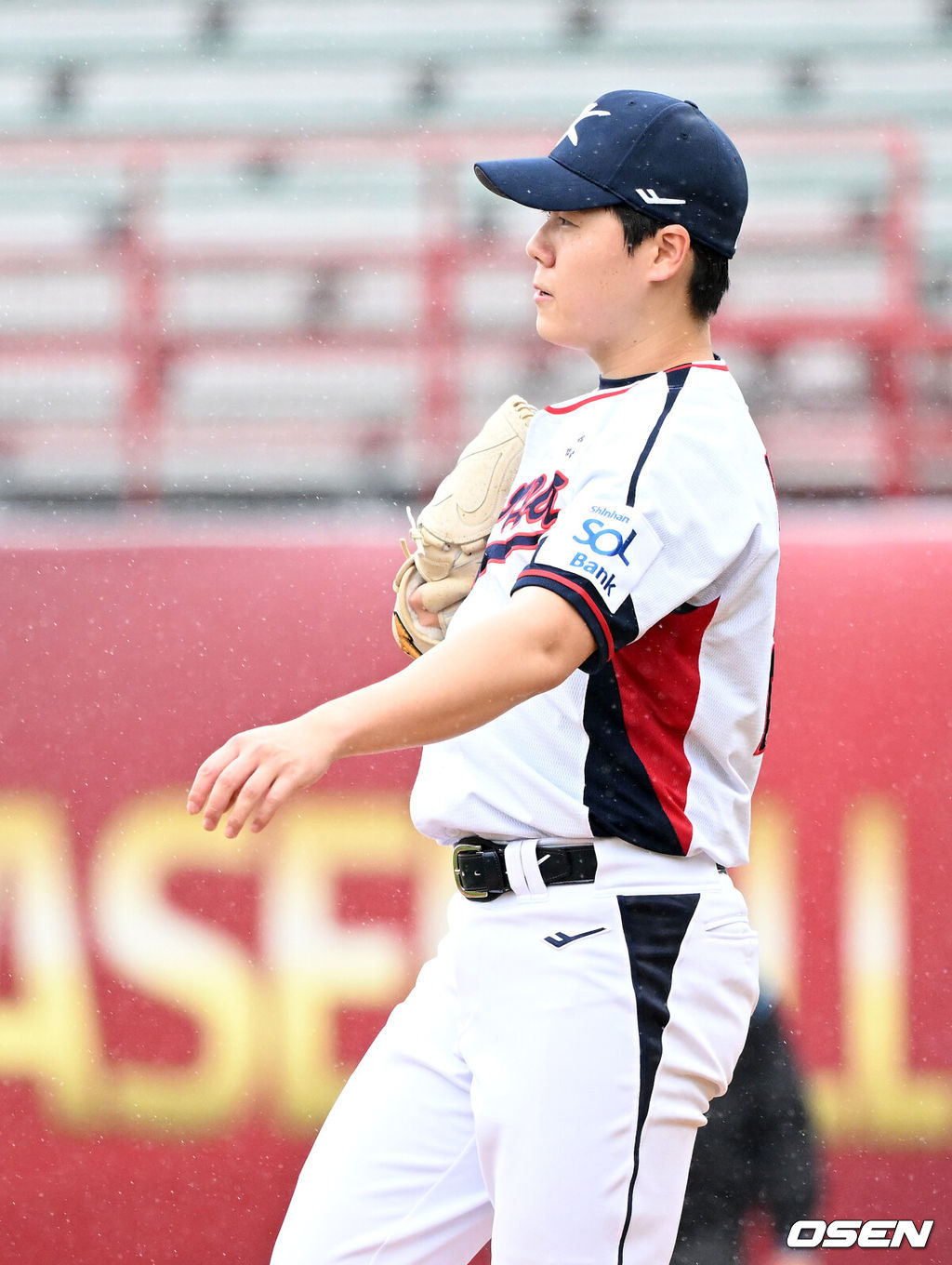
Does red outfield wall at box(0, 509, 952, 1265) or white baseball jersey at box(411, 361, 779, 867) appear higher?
white baseball jersey at box(411, 361, 779, 867)

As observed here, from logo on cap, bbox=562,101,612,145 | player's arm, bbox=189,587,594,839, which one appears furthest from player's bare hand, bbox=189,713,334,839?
logo on cap, bbox=562,101,612,145

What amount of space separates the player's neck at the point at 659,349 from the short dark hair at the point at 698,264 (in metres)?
0.02

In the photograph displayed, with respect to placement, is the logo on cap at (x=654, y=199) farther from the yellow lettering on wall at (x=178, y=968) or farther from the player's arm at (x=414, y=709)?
the yellow lettering on wall at (x=178, y=968)

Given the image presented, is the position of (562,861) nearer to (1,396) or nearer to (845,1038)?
(845,1038)

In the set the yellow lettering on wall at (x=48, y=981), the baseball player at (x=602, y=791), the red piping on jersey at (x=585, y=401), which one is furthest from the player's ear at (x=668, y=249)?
the yellow lettering on wall at (x=48, y=981)

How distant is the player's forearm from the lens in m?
1.05

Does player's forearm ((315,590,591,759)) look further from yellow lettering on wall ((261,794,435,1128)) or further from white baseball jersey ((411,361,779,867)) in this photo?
yellow lettering on wall ((261,794,435,1128))

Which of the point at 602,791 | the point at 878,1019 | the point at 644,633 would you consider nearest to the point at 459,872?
the point at 602,791

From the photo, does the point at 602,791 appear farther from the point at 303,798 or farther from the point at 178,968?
the point at 178,968

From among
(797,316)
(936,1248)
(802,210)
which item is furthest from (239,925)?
(802,210)

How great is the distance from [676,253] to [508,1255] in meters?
0.86

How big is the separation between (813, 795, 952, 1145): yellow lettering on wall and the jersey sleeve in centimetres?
126

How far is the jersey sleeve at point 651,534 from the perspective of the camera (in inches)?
44.6

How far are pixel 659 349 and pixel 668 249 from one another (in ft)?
0.28
